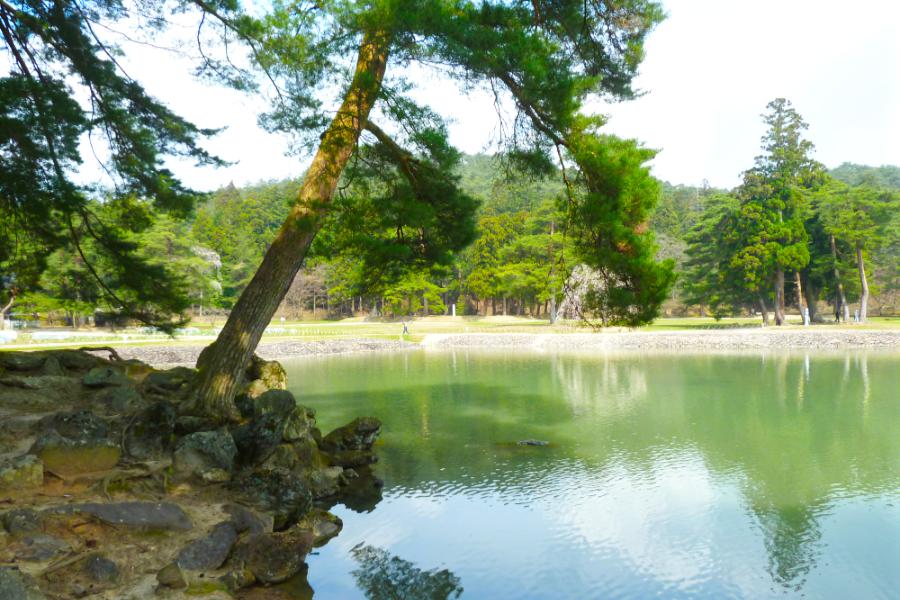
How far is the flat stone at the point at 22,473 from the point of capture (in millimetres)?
3369

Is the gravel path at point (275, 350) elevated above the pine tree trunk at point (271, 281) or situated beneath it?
situated beneath

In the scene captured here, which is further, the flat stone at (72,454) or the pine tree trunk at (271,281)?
the pine tree trunk at (271,281)

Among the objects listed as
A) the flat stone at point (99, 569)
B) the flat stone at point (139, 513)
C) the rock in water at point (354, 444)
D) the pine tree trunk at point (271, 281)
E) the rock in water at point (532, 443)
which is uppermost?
the pine tree trunk at point (271, 281)

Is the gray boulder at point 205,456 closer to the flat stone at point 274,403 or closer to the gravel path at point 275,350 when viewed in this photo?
the flat stone at point 274,403

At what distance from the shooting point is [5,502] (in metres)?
3.26

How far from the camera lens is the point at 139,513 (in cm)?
352

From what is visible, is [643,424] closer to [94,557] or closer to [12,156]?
[94,557]

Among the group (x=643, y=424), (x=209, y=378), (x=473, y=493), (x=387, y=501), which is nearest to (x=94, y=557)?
(x=209, y=378)

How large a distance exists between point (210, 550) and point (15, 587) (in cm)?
123

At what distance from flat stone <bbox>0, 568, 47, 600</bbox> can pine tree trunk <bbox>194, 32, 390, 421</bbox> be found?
236cm

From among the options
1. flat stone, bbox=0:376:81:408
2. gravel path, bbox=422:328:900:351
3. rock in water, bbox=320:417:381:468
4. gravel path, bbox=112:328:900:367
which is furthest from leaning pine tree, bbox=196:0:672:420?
gravel path, bbox=422:328:900:351

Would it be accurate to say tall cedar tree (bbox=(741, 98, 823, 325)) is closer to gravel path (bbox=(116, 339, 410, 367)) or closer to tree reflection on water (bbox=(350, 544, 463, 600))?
gravel path (bbox=(116, 339, 410, 367))

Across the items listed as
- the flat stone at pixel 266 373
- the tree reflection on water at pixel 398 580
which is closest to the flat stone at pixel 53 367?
the flat stone at pixel 266 373

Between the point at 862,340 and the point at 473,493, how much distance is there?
19.6 metres
